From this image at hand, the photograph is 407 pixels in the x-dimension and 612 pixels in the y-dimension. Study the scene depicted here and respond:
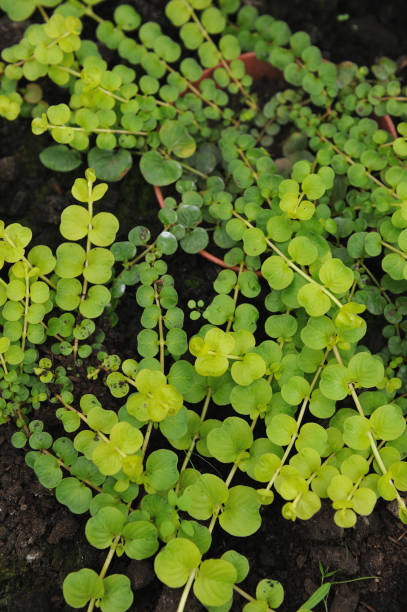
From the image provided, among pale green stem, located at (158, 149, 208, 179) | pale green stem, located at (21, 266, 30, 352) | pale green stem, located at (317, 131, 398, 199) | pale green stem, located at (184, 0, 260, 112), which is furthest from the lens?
pale green stem, located at (184, 0, 260, 112)

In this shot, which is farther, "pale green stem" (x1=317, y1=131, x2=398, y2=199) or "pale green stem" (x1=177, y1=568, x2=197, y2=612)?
"pale green stem" (x1=317, y1=131, x2=398, y2=199)

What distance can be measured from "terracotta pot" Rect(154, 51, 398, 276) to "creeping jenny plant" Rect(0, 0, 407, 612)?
0.13 ft

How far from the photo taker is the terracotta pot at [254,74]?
82.7 inches

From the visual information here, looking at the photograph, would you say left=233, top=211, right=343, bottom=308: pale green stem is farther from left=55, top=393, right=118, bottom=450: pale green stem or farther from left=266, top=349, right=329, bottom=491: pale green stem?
left=55, top=393, right=118, bottom=450: pale green stem

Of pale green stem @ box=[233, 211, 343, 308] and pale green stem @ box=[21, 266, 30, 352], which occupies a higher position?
pale green stem @ box=[233, 211, 343, 308]

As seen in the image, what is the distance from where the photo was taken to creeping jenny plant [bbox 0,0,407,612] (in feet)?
5.13

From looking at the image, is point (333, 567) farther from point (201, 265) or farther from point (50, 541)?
point (201, 265)

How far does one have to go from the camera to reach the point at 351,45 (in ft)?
8.64

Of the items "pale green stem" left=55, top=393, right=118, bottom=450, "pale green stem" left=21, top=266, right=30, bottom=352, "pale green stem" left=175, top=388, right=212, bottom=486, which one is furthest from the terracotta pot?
A: "pale green stem" left=55, top=393, right=118, bottom=450

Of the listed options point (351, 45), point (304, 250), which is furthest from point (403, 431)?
point (351, 45)

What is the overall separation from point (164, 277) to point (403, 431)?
929mm

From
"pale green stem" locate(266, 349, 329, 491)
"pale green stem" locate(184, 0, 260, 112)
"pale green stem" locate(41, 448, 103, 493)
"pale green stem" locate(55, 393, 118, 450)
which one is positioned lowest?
"pale green stem" locate(41, 448, 103, 493)

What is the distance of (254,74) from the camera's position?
98.8 inches

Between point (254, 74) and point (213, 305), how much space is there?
4.23 feet
